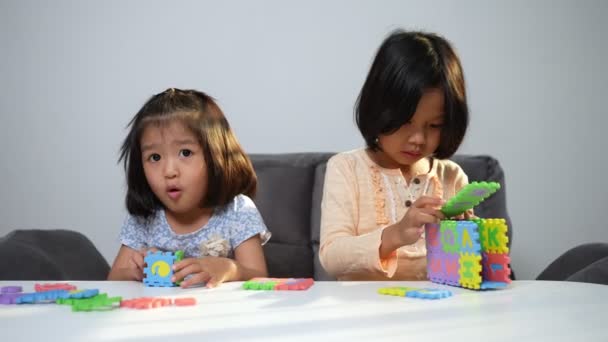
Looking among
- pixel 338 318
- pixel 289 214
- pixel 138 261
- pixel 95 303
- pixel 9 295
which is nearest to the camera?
pixel 338 318

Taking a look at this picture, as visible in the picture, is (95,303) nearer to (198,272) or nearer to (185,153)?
(198,272)

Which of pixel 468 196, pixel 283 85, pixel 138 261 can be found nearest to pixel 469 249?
pixel 468 196

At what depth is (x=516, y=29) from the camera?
2.81 metres

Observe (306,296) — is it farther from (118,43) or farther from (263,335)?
(118,43)

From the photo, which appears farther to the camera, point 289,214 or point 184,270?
point 289,214

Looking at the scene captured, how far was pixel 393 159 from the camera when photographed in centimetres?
170

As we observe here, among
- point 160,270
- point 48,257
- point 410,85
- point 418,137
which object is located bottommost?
point 48,257

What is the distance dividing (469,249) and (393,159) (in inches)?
23.6

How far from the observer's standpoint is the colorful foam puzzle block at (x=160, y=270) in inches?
50.9

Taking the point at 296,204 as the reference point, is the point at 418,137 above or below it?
above

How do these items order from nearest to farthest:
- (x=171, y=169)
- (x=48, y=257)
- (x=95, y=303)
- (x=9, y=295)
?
(x=95, y=303), (x=9, y=295), (x=171, y=169), (x=48, y=257)

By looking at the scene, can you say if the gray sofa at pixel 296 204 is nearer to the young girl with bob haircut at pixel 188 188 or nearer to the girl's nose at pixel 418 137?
the young girl with bob haircut at pixel 188 188

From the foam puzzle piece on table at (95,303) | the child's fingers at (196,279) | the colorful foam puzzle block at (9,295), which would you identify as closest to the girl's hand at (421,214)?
the child's fingers at (196,279)

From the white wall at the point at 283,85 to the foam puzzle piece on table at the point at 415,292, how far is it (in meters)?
1.76
